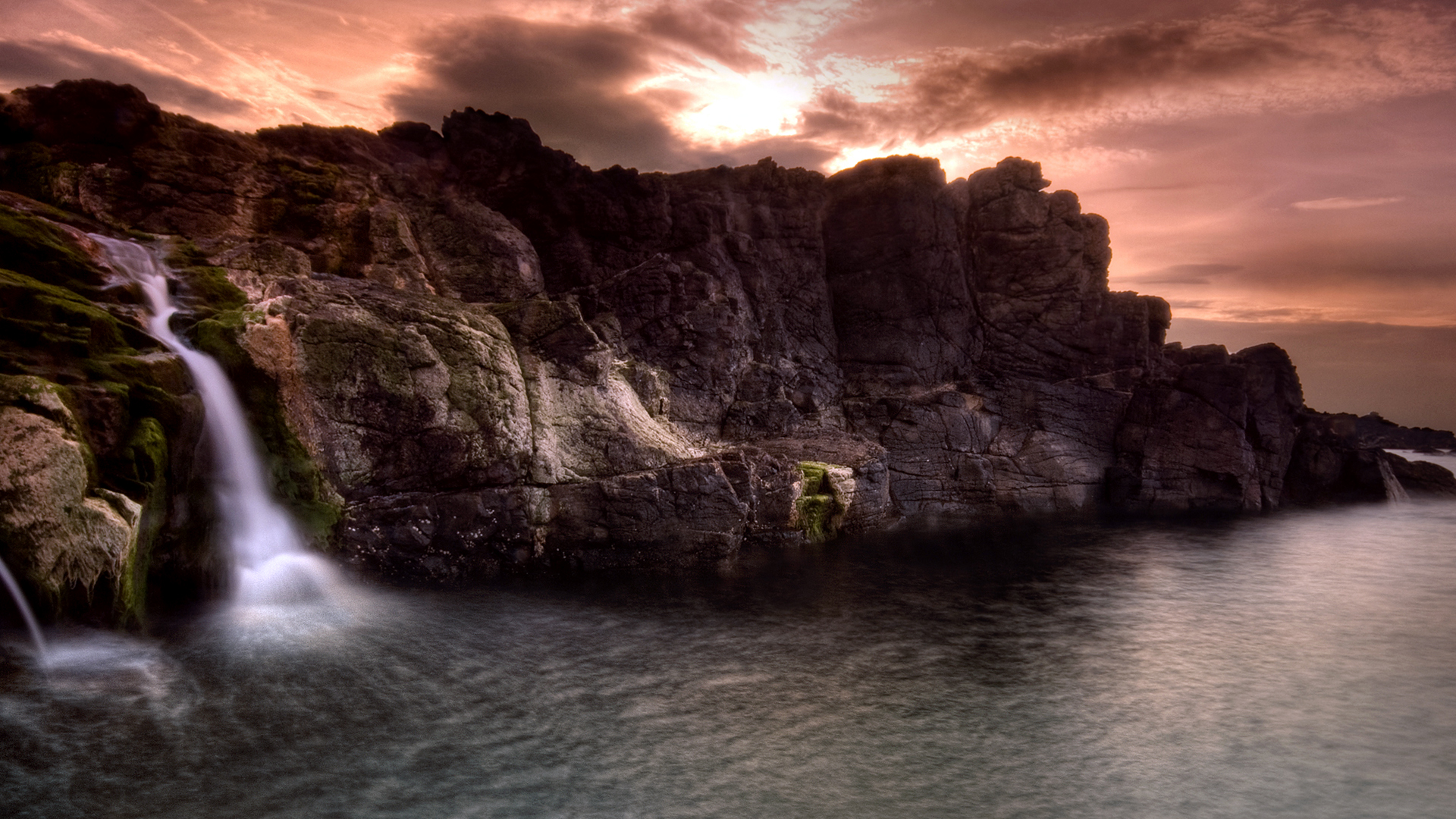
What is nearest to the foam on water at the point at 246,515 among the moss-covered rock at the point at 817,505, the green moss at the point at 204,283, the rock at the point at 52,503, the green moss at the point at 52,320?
→ the green moss at the point at 204,283

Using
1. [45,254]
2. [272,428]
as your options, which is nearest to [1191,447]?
[272,428]

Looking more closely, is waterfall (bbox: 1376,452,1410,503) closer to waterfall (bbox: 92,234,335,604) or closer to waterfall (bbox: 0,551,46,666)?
waterfall (bbox: 92,234,335,604)

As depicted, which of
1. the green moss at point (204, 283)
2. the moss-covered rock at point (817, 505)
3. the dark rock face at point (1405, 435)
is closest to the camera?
the green moss at point (204, 283)

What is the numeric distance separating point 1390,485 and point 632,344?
42.9m

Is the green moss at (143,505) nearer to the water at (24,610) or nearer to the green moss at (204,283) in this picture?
the water at (24,610)

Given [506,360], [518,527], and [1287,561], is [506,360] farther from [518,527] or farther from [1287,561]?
[1287,561]

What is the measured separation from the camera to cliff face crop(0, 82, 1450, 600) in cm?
2091

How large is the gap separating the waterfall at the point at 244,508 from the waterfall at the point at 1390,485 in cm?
5210

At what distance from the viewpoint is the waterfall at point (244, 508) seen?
58.6 ft

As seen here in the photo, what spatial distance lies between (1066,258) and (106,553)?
42281 mm

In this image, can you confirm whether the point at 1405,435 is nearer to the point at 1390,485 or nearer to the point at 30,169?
the point at 1390,485

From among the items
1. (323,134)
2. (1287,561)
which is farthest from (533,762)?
(323,134)

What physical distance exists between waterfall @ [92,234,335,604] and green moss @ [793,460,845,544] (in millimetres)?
15262

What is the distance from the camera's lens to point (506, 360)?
2366 centimetres
